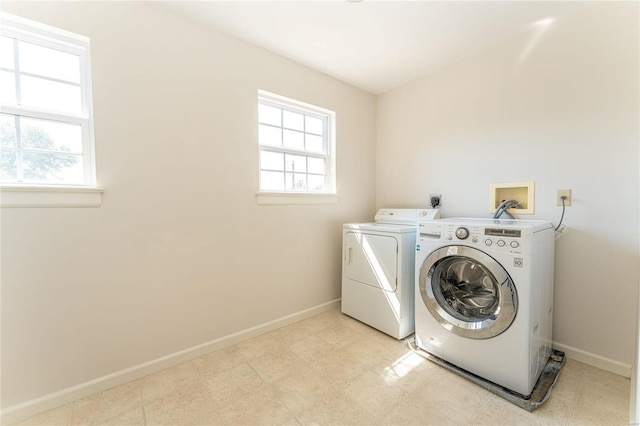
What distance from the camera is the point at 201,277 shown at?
1.88 metres

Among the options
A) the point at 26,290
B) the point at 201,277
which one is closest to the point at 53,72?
the point at 26,290

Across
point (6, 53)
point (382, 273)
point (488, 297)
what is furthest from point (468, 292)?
point (6, 53)

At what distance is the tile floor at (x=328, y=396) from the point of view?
1322mm

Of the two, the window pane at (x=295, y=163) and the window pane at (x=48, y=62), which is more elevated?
the window pane at (x=48, y=62)

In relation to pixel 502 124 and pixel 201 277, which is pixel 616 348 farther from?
pixel 201 277

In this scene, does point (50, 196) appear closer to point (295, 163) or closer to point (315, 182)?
point (295, 163)

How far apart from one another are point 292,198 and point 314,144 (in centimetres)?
67

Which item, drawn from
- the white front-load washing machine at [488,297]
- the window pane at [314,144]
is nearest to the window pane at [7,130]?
the window pane at [314,144]

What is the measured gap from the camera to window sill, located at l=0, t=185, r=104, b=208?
1.28m

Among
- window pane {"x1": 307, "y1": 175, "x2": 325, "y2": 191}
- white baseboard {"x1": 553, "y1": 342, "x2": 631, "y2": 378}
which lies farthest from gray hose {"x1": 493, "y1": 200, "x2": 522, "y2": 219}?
window pane {"x1": 307, "y1": 175, "x2": 325, "y2": 191}

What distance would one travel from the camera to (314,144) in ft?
8.63

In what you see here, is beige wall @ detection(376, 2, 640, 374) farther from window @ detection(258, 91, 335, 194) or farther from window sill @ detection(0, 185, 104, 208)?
window sill @ detection(0, 185, 104, 208)

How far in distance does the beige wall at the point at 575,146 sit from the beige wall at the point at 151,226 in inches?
62.3

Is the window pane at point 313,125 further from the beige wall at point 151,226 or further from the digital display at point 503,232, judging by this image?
the digital display at point 503,232
